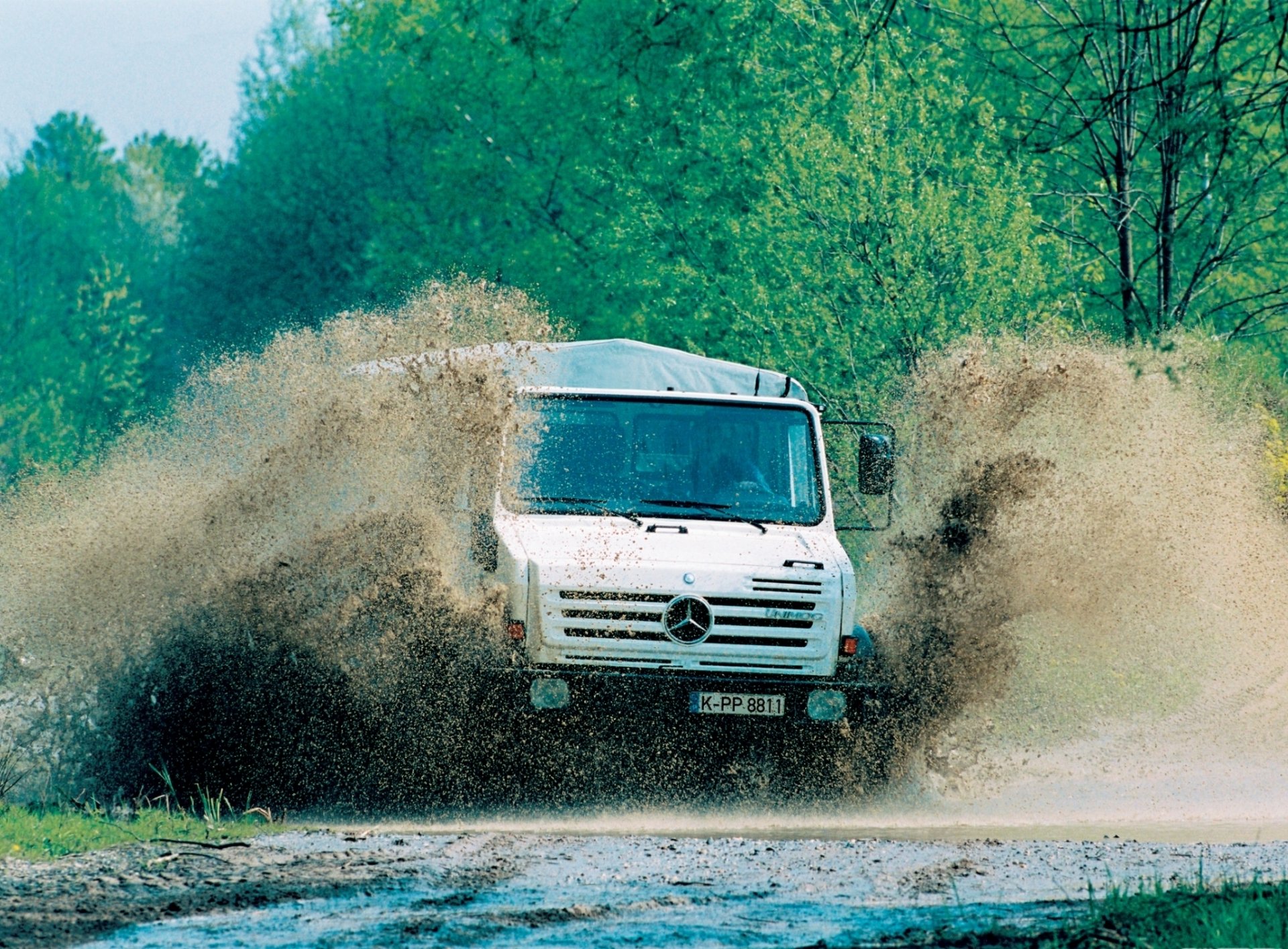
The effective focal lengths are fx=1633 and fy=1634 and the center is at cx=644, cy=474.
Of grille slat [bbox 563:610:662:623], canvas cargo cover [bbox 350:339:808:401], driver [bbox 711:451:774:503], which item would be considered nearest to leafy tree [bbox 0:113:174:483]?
canvas cargo cover [bbox 350:339:808:401]

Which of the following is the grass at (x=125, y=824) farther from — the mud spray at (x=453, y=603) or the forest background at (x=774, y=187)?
the forest background at (x=774, y=187)

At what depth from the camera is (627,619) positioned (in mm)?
9484

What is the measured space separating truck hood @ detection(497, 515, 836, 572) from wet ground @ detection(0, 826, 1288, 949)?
5.60 feet

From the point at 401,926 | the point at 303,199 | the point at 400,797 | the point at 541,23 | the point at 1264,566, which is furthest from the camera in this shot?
the point at 303,199

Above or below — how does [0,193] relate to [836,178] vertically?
above

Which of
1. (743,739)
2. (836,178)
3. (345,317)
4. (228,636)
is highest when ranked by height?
(836,178)

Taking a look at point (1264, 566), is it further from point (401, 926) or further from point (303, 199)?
point (303, 199)

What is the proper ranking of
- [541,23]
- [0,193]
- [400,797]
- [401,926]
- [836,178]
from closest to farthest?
1. [401,926]
2. [541,23]
3. [400,797]
4. [836,178]
5. [0,193]

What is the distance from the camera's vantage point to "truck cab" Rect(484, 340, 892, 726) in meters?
9.44

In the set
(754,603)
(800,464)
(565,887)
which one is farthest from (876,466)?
(565,887)

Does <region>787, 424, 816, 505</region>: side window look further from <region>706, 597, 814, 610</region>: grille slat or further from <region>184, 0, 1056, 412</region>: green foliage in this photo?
<region>184, 0, 1056, 412</region>: green foliage

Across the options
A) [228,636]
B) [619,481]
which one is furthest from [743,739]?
[228,636]

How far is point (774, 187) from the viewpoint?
2088 cm

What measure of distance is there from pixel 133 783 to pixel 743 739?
356 centimetres
